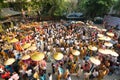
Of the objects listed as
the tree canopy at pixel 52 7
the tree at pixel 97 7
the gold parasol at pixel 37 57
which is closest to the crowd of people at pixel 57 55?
the gold parasol at pixel 37 57

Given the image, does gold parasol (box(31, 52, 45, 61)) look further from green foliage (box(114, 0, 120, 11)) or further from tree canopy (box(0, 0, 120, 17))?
green foliage (box(114, 0, 120, 11))

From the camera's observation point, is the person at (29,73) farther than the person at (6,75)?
Yes

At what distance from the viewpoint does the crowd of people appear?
1310 centimetres

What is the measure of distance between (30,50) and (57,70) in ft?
8.60

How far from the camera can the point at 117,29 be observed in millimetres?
25469

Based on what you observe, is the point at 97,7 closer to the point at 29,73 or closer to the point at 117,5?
the point at 117,5

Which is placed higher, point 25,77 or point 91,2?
point 91,2

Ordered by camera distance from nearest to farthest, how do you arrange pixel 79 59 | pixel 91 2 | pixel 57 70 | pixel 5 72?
pixel 5 72, pixel 57 70, pixel 79 59, pixel 91 2

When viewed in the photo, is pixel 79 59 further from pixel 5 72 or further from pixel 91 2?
pixel 91 2

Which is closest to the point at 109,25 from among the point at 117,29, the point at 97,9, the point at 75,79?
the point at 117,29

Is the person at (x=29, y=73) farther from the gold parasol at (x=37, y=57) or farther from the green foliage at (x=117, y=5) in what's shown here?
the green foliage at (x=117, y=5)

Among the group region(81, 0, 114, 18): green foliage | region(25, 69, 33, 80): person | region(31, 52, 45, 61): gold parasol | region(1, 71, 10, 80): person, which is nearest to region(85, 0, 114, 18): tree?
region(81, 0, 114, 18): green foliage

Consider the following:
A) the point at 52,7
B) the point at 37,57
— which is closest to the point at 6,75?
the point at 37,57

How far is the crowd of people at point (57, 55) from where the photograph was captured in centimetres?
1310
